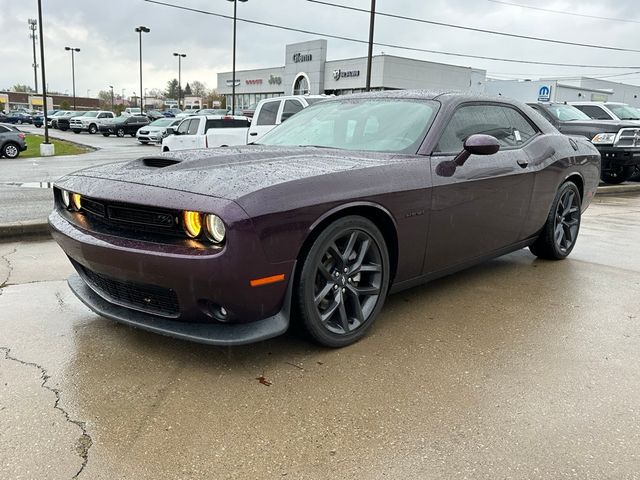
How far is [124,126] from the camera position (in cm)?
3453

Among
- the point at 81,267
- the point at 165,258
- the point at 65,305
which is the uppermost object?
the point at 165,258

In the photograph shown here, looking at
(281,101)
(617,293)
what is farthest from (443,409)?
(281,101)

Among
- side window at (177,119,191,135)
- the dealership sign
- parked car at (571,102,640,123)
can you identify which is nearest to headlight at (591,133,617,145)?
parked car at (571,102,640,123)

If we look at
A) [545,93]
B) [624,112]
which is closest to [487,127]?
[624,112]

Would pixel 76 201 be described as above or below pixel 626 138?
below

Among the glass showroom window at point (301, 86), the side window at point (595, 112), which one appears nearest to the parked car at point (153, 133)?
the side window at point (595, 112)

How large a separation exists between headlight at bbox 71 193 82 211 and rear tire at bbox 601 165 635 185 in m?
12.0

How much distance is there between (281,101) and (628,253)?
9042 mm

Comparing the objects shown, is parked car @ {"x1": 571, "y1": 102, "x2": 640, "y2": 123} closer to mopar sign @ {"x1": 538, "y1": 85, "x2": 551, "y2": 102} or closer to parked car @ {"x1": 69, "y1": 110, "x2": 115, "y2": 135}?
mopar sign @ {"x1": 538, "y1": 85, "x2": 551, "y2": 102}

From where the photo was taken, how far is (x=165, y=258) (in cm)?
257

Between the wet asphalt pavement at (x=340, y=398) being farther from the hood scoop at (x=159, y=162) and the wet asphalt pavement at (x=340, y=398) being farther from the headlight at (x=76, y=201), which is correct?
the hood scoop at (x=159, y=162)

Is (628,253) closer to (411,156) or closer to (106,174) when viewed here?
(411,156)

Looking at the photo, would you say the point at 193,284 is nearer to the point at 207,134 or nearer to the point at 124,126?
the point at 207,134

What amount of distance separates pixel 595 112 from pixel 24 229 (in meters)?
13.1
